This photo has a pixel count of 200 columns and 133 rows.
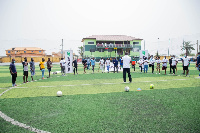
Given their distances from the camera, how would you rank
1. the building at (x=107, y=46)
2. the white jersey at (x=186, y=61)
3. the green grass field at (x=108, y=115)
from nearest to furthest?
the green grass field at (x=108, y=115) < the white jersey at (x=186, y=61) < the building at (x=107, y=46)

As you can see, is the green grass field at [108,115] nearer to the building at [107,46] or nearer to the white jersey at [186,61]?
the white jersey at [186,61]

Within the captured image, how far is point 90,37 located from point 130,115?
212 feet

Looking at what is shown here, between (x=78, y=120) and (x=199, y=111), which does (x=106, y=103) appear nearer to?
(x=78, y=120)

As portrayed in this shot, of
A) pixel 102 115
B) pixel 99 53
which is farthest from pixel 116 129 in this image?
pixel 99 53

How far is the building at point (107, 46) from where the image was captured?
6675cm

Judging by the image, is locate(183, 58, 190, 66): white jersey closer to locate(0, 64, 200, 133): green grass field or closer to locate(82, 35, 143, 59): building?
locate(0, 64, 200, 133): green grass field

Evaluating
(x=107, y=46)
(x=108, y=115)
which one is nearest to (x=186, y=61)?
(x=108, y=115)

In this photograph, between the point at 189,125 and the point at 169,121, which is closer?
the point at 189,125

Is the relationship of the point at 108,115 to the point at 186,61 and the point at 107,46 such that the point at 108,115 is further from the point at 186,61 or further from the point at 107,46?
the point at 107,46

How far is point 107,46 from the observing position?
66.7m

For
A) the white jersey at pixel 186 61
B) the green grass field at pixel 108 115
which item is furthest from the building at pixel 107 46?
the green grass field at pixel 108 115

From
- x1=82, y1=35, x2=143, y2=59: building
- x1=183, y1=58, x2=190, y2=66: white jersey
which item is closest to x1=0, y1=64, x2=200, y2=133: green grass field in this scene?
x1=183, y1=58, x2=190, y2=66: white jersey

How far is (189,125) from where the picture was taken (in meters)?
4.31

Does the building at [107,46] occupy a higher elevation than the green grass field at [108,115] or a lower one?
higher
